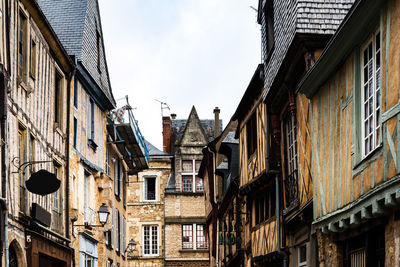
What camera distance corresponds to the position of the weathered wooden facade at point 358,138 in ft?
27.2

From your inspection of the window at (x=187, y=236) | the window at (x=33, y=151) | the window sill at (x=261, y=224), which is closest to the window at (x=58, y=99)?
the window at (x=33, y=151)

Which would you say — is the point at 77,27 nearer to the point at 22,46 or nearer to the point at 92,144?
the point at 92,144

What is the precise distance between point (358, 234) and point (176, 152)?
27.9 meters

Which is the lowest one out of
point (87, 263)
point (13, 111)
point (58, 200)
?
point (87, 263)

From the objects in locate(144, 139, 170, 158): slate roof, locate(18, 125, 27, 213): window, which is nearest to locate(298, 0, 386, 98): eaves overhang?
locate(18, 125, 27, 213): window

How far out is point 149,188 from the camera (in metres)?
38.1

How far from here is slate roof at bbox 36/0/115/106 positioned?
19641 mm

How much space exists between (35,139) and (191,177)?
74.4ft

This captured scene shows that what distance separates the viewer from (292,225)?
14.2 m

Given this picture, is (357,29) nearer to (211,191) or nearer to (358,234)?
(358,234)

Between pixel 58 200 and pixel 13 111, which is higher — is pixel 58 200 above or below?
below

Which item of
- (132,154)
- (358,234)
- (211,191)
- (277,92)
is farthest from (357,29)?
(211,191)

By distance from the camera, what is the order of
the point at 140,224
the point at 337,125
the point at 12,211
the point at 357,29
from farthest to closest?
the point at 140,224 → the point at 12,211 → the point at 337,125 → the point at 357,29

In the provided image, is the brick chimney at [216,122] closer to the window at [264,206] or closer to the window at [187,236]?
the window at [187,236]
